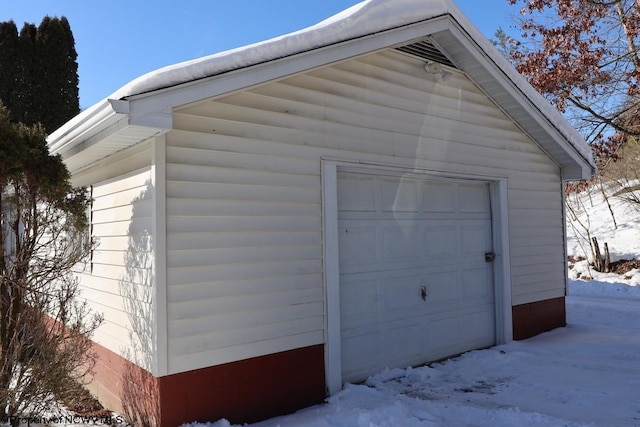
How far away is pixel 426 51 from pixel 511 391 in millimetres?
4118

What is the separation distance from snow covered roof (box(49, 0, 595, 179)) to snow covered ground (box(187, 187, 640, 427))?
2.56 m

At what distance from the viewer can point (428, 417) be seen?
445 centimetres

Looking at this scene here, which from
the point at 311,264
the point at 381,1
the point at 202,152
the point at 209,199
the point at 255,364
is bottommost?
the point at 255,364

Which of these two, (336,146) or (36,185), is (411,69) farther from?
(36,185)

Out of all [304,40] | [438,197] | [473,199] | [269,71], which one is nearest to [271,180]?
[269,71]

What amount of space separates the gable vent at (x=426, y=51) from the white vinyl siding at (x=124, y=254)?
349cm

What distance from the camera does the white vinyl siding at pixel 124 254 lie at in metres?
4.26

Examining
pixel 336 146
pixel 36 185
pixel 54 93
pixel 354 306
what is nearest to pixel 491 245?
pixel 354 306

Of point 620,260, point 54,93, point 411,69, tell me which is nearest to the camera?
point 411,69

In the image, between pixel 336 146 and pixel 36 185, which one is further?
pixel 336 146

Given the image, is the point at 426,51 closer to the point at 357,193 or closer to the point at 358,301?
the point at 357,193

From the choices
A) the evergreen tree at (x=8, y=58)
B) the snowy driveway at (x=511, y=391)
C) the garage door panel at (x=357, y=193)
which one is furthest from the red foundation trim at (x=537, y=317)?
the evergreen tree at (x=8, y=58)

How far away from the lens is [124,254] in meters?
4.70

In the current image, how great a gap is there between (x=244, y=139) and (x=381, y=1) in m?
2.15
